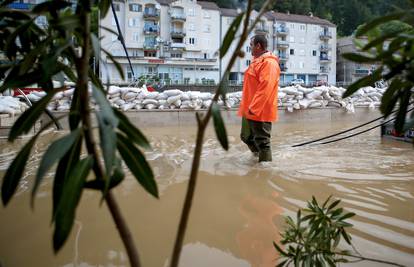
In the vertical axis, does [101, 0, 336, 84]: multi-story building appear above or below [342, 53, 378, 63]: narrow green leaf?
above

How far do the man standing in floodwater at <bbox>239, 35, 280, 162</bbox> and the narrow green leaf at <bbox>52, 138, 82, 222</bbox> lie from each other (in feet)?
9.95

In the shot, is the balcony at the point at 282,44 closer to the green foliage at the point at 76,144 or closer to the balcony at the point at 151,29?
the balcony at the point at 151,29

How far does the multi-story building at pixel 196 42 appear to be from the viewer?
3766 cm

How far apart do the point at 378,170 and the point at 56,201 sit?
337 centimetres

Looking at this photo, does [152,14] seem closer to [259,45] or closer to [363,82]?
[259,45]

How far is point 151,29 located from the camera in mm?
38969

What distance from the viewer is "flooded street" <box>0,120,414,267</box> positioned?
173 centimetres

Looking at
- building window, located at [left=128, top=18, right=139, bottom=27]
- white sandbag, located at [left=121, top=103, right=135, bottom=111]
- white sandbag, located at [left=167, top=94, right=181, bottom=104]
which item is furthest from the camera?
building window, located at [left=128, top=18, right=139, bottom=27]

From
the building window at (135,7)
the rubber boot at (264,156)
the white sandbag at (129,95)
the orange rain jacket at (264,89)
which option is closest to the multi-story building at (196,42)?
the building window at (135,7)

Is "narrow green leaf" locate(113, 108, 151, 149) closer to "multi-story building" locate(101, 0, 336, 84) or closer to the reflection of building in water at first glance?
the reflection of building in water

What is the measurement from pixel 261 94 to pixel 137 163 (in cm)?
310

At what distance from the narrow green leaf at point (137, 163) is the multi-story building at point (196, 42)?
33.9m

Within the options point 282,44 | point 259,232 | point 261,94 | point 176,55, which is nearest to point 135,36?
point 176,55

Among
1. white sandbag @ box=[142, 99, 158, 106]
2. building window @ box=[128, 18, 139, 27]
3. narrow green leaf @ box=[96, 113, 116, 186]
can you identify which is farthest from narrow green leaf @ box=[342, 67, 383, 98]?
building window @ box=[128, 18, 139, 27]
